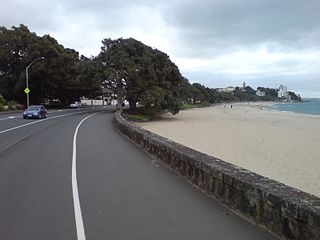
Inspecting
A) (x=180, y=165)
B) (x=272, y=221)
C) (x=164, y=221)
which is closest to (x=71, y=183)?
(x=180, y=165)

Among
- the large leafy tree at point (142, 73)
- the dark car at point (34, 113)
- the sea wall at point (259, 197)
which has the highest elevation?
the large leafy tree at point (142, 73)

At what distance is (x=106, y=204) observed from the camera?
7.79m

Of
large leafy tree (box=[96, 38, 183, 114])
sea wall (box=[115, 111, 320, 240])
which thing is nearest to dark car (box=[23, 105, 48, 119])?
large leafy tree (box=[96, 38, 183, 114])

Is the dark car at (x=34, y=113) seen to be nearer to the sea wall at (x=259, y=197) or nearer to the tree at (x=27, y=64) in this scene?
the tree at (x=27, y=64)

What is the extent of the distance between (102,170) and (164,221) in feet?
18.0

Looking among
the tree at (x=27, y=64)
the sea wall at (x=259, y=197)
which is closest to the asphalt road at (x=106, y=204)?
the sea wall at (x=259, y=197)

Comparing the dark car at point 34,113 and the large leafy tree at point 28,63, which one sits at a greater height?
the large leafy tree at point 28,63

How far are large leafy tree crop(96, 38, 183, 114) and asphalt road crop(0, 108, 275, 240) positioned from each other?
140ft

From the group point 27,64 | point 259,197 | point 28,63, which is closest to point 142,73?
point 28,63

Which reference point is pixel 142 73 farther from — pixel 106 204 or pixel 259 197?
pixel 259 197

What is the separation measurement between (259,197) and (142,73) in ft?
176

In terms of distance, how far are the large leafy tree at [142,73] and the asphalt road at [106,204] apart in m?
42.6

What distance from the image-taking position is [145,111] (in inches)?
2753

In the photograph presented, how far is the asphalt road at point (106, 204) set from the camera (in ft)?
19.9
